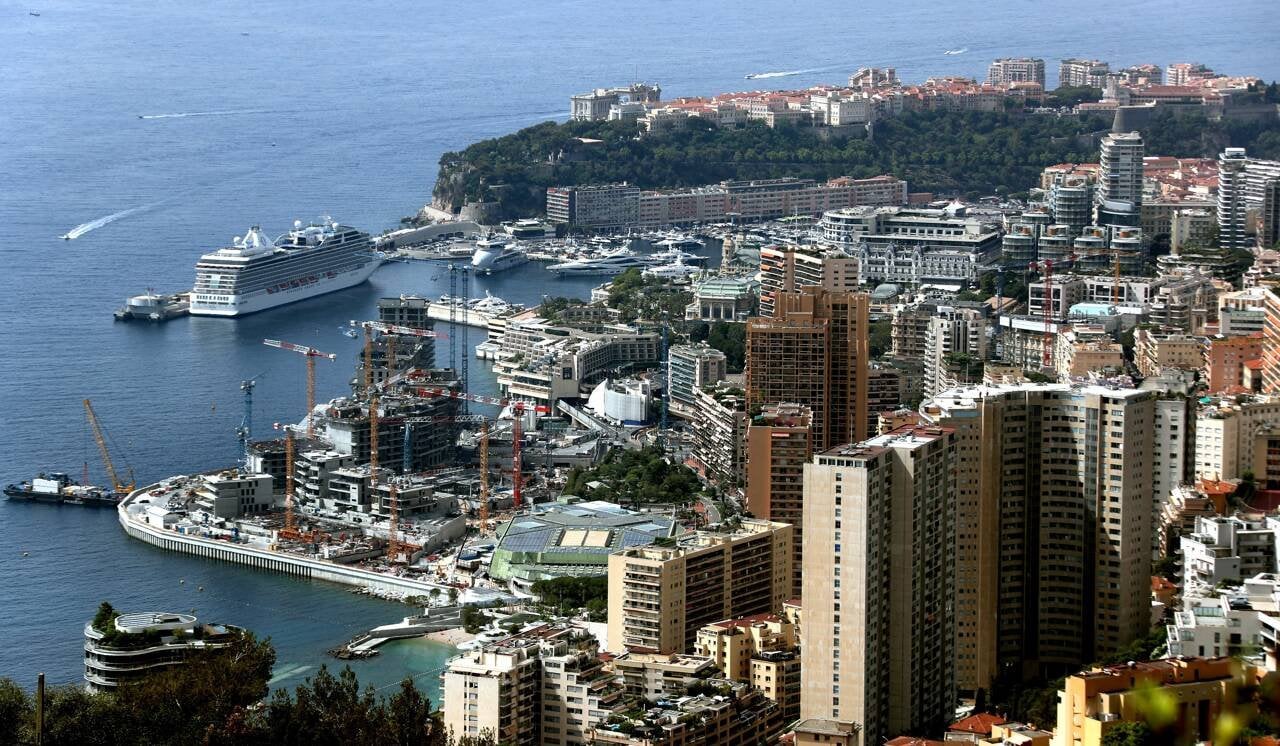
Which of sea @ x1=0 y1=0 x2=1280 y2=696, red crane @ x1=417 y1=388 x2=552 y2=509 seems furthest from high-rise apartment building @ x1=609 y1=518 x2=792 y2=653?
red crane @ x1=417 y1=388 x2=552 y2=509

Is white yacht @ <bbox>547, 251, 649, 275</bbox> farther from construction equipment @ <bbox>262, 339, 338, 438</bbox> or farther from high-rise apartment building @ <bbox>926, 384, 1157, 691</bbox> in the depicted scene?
high-rise apartment building @ <bbox>926, 384, 1157, 691</bbox>

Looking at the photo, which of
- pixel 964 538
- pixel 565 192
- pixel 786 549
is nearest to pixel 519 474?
pixel 786 549

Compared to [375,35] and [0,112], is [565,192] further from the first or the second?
[375,35]

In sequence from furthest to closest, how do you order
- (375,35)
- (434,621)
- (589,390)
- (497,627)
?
(375,35) < (589,390) < (434,621) < (497,627)

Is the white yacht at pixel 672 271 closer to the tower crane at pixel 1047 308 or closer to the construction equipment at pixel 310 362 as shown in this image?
the tower crane at pixel 1047 308

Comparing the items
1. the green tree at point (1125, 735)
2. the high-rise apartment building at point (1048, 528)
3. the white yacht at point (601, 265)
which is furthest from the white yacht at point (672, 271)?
the green tree at point (1125, 735)

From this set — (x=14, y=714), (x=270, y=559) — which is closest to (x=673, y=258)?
(x=270, y=559)
